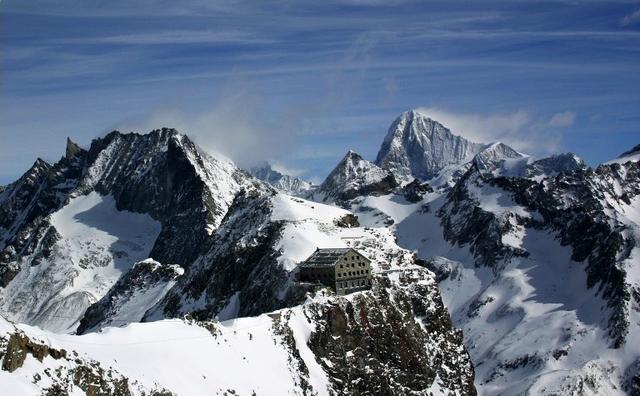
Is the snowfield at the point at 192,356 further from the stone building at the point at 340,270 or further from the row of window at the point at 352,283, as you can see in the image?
the row of window at the point at 352,283

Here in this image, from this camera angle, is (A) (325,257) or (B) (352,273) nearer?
(B) (352,273)

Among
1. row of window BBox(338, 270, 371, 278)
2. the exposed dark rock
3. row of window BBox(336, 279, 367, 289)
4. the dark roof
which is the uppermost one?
the dark roof

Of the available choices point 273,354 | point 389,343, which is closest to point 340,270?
point 389,343

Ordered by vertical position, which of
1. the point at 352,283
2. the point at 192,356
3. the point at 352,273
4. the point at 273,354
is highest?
the point at 192,356

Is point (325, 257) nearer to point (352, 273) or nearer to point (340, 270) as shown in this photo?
point (352, 273)

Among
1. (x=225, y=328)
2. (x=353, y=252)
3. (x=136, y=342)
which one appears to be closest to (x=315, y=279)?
(x=353, y=252)

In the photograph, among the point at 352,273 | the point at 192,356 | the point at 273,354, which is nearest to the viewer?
the point at 192,356

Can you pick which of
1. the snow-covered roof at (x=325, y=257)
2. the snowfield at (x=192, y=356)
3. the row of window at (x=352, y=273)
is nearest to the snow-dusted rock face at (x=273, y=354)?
the snowfield at (x=192, y=356)

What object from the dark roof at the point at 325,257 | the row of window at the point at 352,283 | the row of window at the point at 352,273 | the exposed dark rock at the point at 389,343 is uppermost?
the dark roof at the point at 325,257

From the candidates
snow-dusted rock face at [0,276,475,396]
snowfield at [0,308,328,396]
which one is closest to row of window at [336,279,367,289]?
snow-dusted rock face at [0,276,475,396]

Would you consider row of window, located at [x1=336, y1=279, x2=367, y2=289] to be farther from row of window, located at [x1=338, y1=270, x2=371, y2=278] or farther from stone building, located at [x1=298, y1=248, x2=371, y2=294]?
row of window, located at [x1=338, y1=270, x2=371, y2=278]
